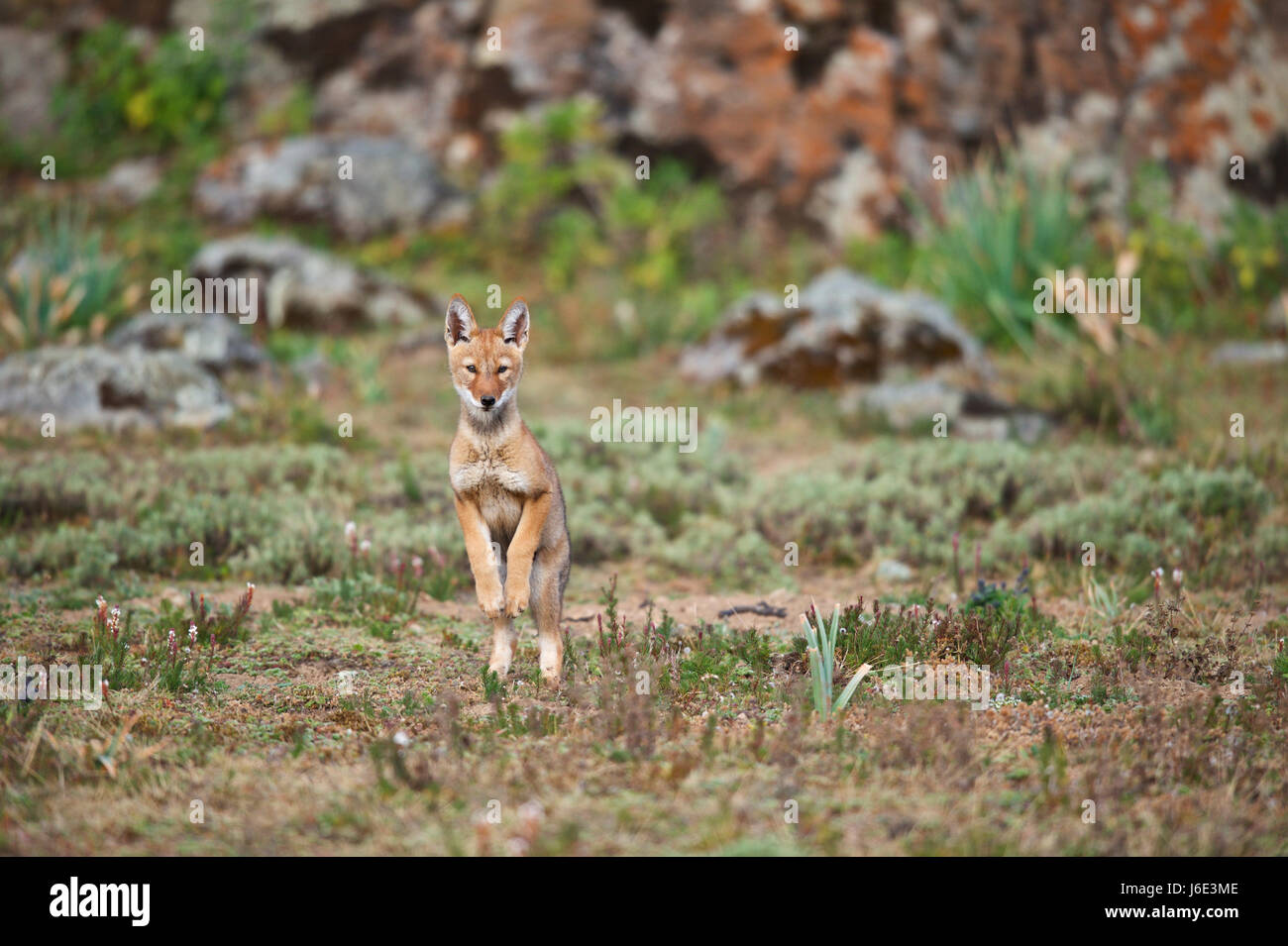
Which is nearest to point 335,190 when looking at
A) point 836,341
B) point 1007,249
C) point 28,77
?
point 28,77

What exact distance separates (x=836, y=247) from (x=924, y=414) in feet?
16.8

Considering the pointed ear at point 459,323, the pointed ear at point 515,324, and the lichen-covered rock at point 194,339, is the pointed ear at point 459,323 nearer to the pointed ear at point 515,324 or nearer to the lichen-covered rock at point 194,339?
the pointed ear at point 515,324

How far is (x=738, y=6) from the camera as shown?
603 inches

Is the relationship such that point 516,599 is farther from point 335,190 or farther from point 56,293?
point 335,190

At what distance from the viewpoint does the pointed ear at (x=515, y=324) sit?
5617 millimetres

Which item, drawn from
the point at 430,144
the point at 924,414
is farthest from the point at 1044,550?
the point at 430,144

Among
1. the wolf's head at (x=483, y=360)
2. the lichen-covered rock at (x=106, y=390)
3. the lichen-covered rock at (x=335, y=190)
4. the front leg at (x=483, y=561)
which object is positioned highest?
the lichen-covered rock at (x=335, y=190)

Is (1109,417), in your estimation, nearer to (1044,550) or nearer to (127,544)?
(1044,550)

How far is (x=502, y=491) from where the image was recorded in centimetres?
551

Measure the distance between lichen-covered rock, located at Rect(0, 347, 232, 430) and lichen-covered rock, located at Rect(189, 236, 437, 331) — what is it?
105 inches

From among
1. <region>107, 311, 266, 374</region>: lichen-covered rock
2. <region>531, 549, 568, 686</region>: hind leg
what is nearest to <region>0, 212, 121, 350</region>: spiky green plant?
<region>107, 311, 266, 374</region>: lichen-covered rock

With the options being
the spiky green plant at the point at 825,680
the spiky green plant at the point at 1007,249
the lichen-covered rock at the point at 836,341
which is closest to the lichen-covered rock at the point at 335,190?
the lichen-covered rock at the point at 836,341

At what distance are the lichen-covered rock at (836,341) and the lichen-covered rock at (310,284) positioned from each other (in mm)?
3464

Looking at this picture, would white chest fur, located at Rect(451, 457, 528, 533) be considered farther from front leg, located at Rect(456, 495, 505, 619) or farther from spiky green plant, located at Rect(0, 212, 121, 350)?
spiky green plant, located at Rect(0, 212, 121, 350)
